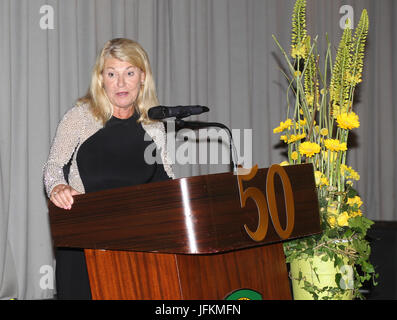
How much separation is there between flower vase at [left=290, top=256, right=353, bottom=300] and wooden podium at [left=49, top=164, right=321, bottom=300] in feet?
1.17

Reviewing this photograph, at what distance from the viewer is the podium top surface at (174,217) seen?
146 cm

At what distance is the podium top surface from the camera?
146cm

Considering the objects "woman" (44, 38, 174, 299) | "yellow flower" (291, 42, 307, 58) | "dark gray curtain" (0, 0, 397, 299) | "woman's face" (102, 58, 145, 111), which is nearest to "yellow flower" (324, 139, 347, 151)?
"yellow flower" (291, 42, 307, 58)

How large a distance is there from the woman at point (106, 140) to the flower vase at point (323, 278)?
0.63m

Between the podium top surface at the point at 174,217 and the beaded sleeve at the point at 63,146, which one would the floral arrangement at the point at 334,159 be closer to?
the podium top surface at the point at 174,217

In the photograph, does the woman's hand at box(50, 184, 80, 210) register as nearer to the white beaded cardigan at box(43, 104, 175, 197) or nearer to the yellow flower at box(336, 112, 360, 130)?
the white beaded cardigan at box(43, 104, 175, 197)

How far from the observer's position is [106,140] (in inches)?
84.5

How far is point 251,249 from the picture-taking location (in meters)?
1.79

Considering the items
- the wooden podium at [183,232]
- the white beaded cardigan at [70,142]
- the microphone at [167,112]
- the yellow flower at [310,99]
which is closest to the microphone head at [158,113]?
the microphone at [167,112]

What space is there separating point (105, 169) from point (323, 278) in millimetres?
902

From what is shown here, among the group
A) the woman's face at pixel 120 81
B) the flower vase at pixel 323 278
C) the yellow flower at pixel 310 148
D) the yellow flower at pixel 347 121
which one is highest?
the woman's face at pixel 120 81

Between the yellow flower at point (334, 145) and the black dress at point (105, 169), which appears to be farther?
the yellow flower at point (334, 145)

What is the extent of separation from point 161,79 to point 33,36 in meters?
0.99

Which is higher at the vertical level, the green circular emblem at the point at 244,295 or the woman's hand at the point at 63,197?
the woman's hand at the point at 63,197
